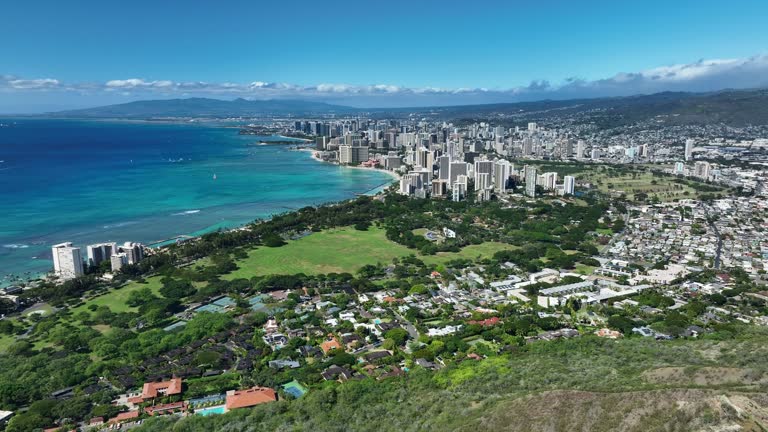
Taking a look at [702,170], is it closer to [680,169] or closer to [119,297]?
[680,169]

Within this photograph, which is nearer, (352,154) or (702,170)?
(702,170)

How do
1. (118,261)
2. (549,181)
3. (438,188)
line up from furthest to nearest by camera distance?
(549,181)
(438,188)
(118,261)

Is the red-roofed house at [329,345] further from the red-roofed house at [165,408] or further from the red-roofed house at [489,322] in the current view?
the red-roofed house at [489,322]

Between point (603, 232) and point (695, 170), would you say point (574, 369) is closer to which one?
point (603, 232)

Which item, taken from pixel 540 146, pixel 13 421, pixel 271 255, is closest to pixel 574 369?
pixel 13 421

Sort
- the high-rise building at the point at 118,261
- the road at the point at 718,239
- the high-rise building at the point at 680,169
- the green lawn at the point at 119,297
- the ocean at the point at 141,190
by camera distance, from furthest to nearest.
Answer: the high-rise building at the point at 680,169 < the ocean at the point at 141,190 < the road at the point at 718,239 < the high-rise building at the point at 118,261 < the green lawn at the point at 119,297

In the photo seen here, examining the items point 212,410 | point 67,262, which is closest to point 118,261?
point 67,262

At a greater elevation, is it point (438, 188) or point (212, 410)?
point (438, 188)

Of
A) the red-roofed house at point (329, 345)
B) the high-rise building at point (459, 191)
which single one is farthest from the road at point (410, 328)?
the high-rise building at point (459, 191)
